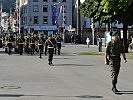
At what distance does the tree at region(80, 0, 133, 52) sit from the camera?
103 ft

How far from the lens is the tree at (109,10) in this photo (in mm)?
31281

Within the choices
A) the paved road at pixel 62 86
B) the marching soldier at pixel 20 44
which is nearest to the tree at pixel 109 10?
the marching soldier at pixel 20 44

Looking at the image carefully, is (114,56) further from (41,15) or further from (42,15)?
(42,15)

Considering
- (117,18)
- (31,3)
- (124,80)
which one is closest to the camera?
(124,80)

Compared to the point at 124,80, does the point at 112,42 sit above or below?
above

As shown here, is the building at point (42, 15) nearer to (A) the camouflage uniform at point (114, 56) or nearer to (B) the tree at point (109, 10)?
(B) the tree at point (109, 10)

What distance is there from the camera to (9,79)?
1834 centimetres

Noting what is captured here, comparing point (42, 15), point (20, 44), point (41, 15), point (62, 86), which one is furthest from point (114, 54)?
point (42, 15)

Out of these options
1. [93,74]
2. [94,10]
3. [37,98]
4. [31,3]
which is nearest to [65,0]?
[31,3]

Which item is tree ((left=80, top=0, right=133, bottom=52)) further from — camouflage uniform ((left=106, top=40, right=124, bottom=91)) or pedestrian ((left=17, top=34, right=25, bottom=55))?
camouflage uniform ((left=106, top=40, right=124, bottom=91))

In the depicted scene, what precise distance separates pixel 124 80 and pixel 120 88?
8.75 feet

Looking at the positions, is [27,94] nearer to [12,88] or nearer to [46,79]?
[12,88]

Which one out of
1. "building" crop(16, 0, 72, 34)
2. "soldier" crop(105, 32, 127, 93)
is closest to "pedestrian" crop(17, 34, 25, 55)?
"soldier" crop(105, 32, 127, 93)

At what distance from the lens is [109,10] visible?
3278cm
